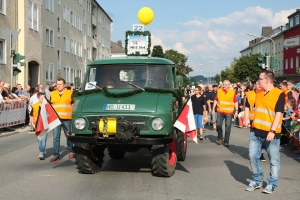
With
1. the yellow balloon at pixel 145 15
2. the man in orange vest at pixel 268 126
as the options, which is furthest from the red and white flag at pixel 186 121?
the yellow balloon at pixel 145 15

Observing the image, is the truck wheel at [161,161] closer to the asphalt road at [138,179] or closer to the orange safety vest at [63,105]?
the asphalt road at [138,179]

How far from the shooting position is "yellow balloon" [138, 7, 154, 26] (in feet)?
85.9

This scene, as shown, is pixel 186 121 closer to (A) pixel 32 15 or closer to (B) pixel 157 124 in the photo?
(B) pixel 157 124

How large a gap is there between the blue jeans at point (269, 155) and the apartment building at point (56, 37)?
2126 cm

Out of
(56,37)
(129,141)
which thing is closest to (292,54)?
(56,37)

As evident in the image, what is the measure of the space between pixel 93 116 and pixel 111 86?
1.16 m

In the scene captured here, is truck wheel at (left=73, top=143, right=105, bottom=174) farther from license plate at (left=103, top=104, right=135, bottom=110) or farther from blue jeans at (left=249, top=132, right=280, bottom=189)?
blue jeans at (left=249, top=132, right=280, bottom=189)

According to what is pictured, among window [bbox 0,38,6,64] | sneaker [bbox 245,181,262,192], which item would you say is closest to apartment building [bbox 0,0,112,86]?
window [bbox 0,38,6,64]

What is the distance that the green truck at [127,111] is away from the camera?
7.76 metres

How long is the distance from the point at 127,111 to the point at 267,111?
92.2 inches

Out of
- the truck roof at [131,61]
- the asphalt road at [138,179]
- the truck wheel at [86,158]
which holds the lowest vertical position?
the asphalt road at [138,179]

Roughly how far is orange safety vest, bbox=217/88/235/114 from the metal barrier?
8.33 metres

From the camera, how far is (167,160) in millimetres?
8141

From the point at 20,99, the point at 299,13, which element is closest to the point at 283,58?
the point at 299,13
